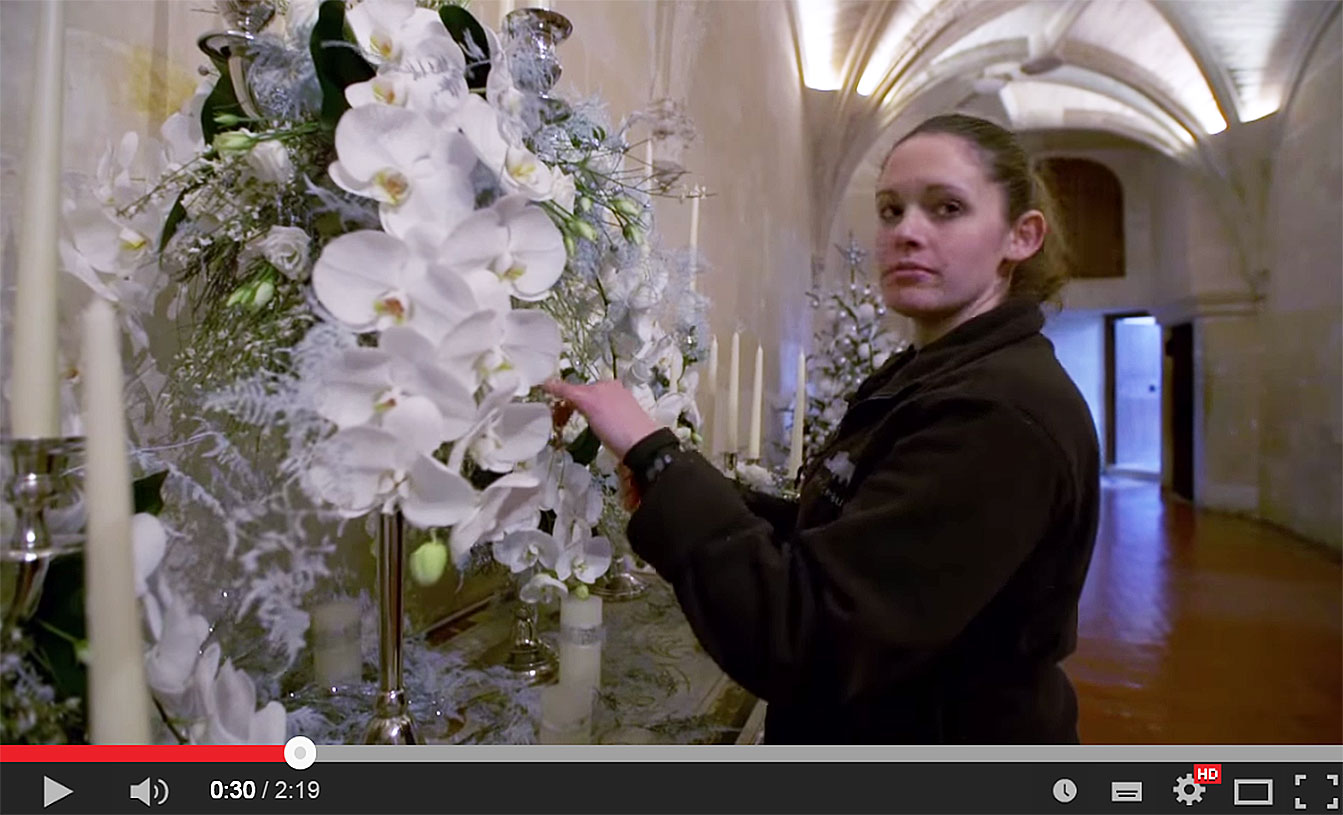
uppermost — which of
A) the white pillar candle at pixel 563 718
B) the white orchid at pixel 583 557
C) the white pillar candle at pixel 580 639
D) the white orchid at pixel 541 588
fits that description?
the white orchid at pixel 583 557

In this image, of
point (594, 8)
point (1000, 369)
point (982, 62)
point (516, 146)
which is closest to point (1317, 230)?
point (982, 62)

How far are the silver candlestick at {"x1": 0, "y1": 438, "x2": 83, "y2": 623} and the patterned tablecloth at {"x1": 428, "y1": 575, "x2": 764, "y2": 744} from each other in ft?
1.42

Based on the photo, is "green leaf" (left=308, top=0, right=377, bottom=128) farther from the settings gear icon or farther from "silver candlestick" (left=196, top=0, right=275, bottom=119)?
the settings gear icon

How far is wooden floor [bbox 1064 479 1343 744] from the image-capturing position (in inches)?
116

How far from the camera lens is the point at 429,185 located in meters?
0.53

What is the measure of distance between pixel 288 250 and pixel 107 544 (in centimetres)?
27

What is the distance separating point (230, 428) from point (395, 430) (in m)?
0.19

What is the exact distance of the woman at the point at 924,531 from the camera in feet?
2.33

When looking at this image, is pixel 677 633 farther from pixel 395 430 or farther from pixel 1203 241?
pixel 1203 241

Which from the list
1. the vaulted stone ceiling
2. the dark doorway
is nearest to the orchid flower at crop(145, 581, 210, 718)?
the vaulted stone ceiling

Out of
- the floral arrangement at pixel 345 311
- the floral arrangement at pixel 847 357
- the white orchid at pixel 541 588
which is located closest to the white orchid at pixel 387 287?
the floral arrangement at pixel 345 311

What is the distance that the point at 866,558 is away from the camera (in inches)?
28.1

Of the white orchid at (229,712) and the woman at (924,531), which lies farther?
the woman at (924,531)
